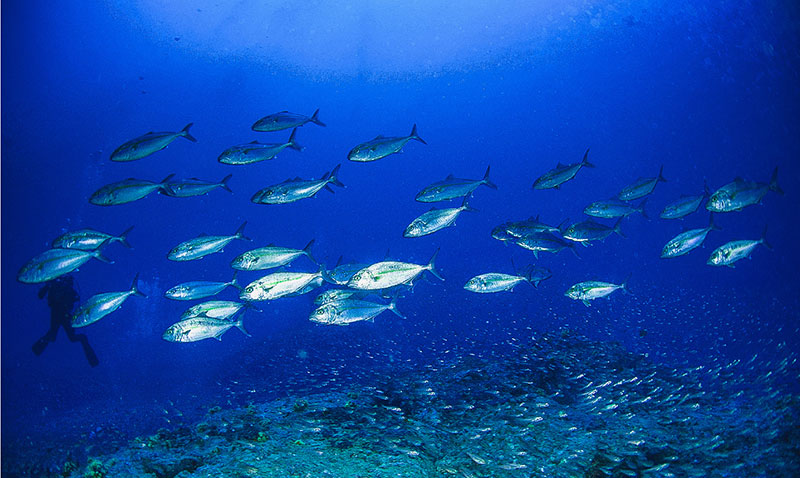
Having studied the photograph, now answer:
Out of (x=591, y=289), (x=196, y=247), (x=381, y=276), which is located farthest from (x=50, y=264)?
(x=591, y=289)

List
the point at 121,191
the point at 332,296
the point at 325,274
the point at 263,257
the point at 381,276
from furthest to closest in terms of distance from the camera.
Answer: the point at 325,274, the point at 263,257, the point at 332,296, the point at 121,191, the point at 381,276

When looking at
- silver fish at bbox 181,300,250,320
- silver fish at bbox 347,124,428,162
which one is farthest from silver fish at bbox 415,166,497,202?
silver fish at bbox 181,300,250,320

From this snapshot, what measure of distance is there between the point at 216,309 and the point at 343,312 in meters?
2.12

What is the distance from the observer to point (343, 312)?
17.3 feet

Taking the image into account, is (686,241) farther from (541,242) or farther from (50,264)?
(50,264)

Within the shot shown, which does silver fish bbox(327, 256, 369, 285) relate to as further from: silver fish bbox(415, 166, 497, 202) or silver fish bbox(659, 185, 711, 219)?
silver fish bbox(659, 185, 711, 219)

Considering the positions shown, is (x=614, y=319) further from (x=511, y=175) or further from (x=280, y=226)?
(x=511, y=175)

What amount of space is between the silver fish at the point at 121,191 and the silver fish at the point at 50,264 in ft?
2.34

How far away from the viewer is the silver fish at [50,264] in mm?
4750

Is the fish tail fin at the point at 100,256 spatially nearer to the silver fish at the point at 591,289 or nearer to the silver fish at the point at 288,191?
the silver fish at the point at 288,191

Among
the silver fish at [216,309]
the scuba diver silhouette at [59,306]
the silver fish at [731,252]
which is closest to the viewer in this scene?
the silver fish at [216,309]

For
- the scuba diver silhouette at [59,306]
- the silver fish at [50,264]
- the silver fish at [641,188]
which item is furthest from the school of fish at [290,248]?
the scuba diver silhouette at [59,306]

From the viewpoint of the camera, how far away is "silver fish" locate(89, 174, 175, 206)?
16.8 ft

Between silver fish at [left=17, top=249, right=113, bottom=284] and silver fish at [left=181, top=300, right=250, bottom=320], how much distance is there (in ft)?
5.22
